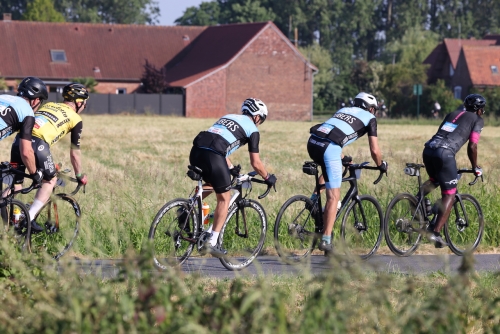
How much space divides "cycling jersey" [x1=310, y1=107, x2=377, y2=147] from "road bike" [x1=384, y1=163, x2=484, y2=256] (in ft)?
2.98

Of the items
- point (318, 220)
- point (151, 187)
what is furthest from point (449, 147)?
point (151, 187)

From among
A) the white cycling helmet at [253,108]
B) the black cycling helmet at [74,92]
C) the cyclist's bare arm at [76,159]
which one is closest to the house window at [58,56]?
the black cycling helmet at [74,92]

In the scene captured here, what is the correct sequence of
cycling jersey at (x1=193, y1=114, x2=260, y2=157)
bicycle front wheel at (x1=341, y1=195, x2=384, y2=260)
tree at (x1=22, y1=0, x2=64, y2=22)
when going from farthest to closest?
tree at (x1=22, y1=0, x2=64, y2=22), bicycle front wheel at (x1=341, y1=195, x2=384, y2=260), cycling jersey at (x1=193, y1=114, x2=260, y2=157)

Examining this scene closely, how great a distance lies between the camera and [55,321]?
14.3 feet

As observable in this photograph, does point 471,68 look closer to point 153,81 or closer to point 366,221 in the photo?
point 153,81

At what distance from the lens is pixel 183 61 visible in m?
70.9

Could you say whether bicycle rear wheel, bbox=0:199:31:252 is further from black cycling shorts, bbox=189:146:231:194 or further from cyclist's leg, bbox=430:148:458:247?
cyclist's leg, bbox=430:148:458:247

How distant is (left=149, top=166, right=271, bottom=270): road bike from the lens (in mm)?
9141

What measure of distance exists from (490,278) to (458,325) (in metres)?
4.14

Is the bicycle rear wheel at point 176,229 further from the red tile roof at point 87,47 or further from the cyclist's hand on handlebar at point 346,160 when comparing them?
the red tile roof at point 87,47

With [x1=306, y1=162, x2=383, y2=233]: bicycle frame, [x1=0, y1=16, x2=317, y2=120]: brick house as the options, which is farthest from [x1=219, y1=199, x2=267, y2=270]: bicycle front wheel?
[x1=0, y1=16, x2=317, y2=120]: brick house

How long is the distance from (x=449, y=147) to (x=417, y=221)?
2.91 ft

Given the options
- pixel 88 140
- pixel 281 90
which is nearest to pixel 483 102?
pixel 88 140

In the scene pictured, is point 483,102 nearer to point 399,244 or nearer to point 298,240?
point 399,244
